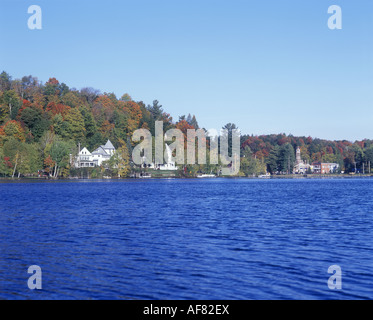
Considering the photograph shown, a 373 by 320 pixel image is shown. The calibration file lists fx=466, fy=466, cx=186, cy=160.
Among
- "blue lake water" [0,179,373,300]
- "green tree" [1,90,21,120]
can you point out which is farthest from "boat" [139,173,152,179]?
"blue lake water" [0,179,373,300]

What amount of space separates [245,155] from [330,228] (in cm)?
15375

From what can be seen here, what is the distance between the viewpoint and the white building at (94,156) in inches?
4817

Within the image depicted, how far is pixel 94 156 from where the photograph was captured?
126 metres

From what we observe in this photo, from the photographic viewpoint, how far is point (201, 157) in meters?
148

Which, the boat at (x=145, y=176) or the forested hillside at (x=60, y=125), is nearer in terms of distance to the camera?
the forested hillside at (x=60, y=125)

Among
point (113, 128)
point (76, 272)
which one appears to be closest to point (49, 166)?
point (113, 128)

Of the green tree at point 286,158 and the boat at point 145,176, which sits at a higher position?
the green tree at point 286,158

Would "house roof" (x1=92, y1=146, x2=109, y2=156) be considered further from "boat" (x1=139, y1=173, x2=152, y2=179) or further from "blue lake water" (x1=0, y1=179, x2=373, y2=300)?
"blue lake water" (x1=0, y1=179, x2=373, y2=300)

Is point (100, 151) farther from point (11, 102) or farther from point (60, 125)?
point (11, 102)

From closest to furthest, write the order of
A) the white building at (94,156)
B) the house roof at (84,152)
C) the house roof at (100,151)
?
the white building at (94,156) → the house roof at (84,152) → the house roof at (100,151)

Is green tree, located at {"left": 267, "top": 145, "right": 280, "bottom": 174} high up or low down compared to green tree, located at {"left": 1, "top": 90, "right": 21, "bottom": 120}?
down

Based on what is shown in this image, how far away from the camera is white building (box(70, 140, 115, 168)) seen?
122356 millimetres

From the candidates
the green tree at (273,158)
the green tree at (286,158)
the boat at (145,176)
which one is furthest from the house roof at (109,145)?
the green tree at (286,158)

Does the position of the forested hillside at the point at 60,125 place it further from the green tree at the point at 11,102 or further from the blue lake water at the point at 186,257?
the blue lake water at the point at 186,257
